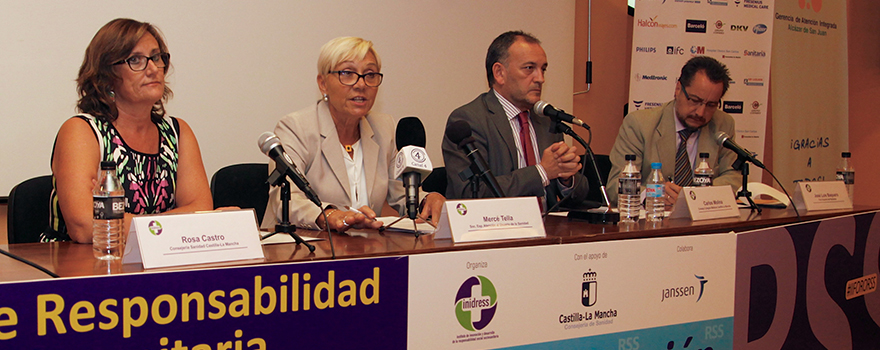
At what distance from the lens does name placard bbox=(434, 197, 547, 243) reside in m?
1.61

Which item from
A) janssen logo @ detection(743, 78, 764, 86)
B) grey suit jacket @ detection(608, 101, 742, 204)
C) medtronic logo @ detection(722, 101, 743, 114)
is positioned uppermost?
janssen logo @ detection(743, 78, 764, 86)

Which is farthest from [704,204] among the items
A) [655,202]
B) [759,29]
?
[759,29]

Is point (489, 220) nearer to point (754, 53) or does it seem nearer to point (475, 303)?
point (475, 303)

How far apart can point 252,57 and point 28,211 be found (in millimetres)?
1372

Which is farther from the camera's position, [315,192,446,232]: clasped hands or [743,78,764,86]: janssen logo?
[743,78,764,86]: janssen logo

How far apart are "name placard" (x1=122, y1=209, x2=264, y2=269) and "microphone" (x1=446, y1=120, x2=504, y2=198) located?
66 centimetres

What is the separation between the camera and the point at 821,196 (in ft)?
8.50

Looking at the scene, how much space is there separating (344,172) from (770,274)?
1427 millimetres

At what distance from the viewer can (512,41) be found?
2635 millimetres

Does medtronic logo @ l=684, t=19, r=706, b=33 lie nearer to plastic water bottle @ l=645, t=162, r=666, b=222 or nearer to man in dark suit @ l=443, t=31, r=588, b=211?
man in dark suit @ l=443, t=31, r=588, b=211

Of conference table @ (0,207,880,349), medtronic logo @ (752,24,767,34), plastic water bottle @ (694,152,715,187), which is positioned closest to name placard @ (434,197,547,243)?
conference table @ (0,207,880,349)

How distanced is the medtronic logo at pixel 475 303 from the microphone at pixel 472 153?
0.31 meters

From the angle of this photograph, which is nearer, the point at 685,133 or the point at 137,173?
the point at 137,173

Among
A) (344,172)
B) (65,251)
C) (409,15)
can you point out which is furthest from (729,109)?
(65,251)
